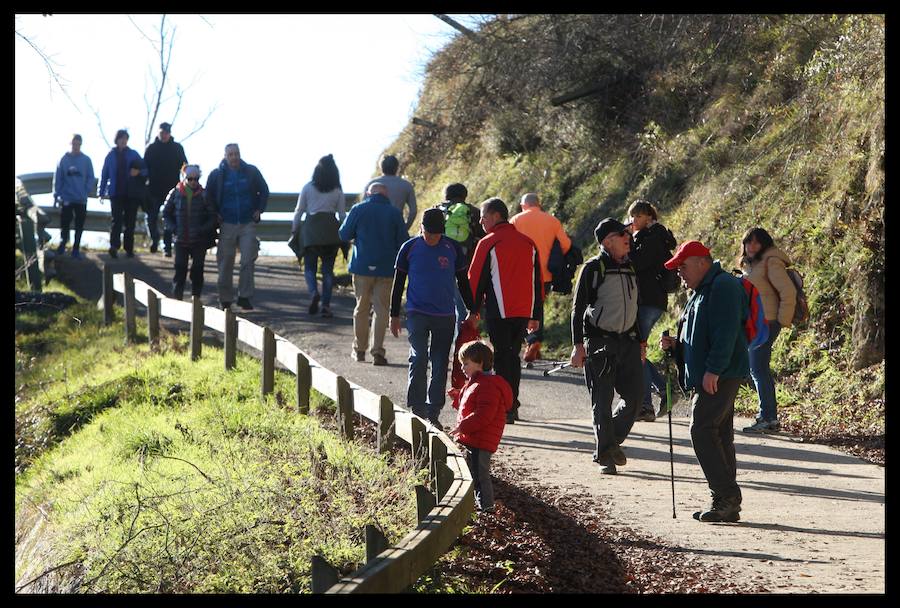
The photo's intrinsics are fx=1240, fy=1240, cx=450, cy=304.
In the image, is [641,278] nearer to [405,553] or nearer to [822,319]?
[822,319]

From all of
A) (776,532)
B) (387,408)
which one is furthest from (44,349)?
(776,532)

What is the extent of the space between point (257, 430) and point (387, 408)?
2178mm

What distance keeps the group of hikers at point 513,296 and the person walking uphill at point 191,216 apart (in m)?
0.02

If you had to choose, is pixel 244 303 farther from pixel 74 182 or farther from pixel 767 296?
pixel 767 296

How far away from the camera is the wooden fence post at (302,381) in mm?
11805

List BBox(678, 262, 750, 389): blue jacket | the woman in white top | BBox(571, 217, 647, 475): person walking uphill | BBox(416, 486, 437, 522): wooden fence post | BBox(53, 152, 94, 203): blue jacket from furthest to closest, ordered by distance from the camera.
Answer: BBox(53, 152, 94, 203): blue jacket
the woman in white top
BBox(571, 217, 647, 475): person walking uphill
BBox(678, 262, 750, 389): blue jacket
BBox(416, 486, 437, 522): wooden fence post

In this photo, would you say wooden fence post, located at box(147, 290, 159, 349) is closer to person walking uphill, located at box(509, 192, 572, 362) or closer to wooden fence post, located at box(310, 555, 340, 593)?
person walking uphill, located at box(509, 192, 572, 362)

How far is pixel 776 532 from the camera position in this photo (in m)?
8.18

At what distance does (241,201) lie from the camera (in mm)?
16891

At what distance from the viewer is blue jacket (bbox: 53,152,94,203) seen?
72.1 ft

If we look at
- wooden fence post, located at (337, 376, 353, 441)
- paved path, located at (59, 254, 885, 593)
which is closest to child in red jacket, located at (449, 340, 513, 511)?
paved path, located at (59, 254, 885, 593)

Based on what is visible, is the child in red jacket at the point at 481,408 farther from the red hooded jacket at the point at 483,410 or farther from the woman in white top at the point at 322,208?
the woman in white top at the point at 322,208

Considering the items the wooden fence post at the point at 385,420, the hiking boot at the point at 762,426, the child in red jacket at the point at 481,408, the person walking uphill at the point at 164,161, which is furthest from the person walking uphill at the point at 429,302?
the person walking uphill at the point at 164,161

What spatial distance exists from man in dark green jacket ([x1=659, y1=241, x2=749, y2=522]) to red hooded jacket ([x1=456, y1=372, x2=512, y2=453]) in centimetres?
130
